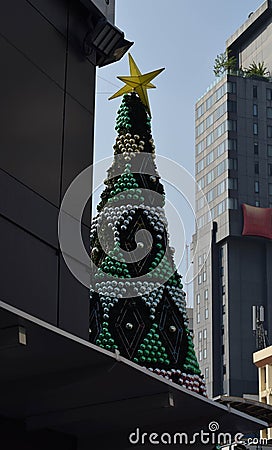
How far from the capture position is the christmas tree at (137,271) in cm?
1750

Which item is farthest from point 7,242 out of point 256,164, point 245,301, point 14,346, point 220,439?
point 256,164

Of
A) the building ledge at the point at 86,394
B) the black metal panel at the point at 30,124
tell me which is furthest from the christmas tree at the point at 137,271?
the building ledge at the point at 86,394

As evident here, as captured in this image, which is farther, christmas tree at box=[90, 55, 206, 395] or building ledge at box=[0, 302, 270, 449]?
christmas tree at box=[90, 55, 206, 395]

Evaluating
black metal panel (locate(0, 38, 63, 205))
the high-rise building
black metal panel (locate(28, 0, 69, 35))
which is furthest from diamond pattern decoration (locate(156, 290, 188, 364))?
the high-rise building

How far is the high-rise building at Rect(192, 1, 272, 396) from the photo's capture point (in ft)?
302

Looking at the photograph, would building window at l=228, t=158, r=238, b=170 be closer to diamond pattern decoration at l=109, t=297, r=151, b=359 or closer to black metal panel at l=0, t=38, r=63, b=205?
diamond pattern decoration at l=109, t=297, r=151, b=359

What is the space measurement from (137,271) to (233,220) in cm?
7819

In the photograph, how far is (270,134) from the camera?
102m

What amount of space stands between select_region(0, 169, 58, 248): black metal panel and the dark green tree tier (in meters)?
6.12

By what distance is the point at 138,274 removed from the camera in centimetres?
1809

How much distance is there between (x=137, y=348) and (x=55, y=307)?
250 inches

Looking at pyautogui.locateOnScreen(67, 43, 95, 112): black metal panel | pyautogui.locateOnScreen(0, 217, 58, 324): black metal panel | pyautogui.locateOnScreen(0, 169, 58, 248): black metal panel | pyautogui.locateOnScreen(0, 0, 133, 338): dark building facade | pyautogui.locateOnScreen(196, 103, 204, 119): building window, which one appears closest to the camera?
pyautogui.locateOnScreen(0, 217, 58, 324): black metal panel

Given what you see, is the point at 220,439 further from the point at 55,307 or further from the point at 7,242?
the point at 7,242

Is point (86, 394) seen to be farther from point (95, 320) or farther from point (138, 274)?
point (138, 274)
